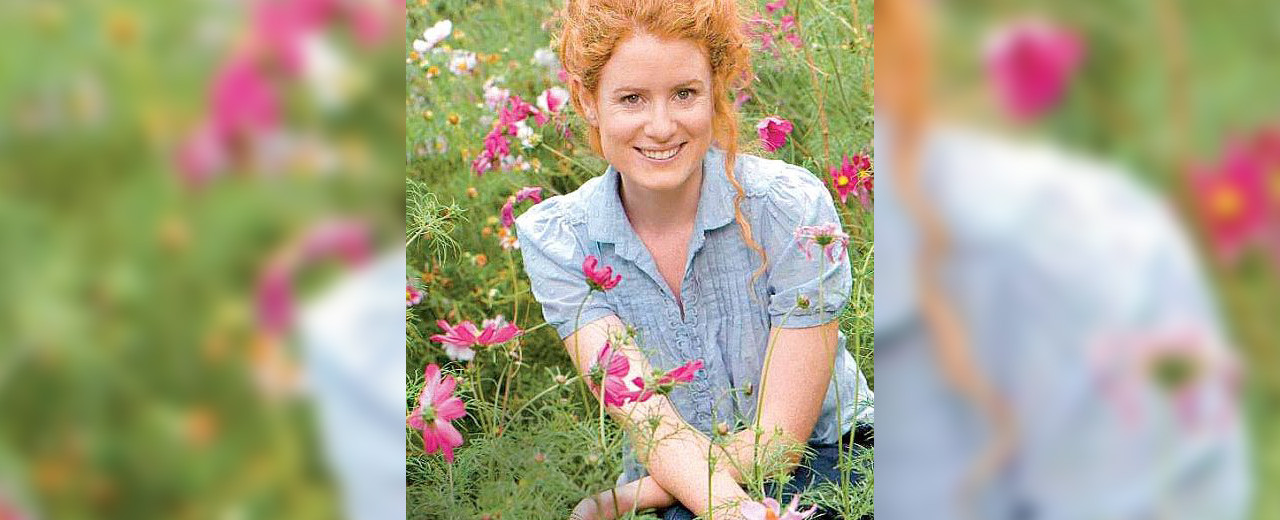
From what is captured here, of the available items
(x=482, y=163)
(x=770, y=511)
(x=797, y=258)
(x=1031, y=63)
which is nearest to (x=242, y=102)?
(x=482, y=163)

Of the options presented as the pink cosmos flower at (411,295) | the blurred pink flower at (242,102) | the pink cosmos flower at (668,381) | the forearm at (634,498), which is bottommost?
the forearm at (634,498)

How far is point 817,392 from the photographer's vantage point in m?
1.84

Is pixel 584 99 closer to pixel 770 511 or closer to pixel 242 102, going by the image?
pixel 242 102

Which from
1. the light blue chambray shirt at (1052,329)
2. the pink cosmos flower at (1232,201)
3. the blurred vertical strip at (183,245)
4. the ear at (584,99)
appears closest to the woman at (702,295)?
the ear at (584,99)

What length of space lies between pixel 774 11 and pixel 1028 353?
1.95 ft

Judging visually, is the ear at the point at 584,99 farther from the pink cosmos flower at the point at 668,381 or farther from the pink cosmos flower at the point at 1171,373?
the pink cosmos flower at the point at 1171,373

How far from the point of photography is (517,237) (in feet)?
6.07

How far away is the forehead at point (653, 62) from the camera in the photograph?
5.85 feet

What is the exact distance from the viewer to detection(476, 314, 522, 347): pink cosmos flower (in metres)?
1.85

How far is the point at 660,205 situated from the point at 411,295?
0.37 meters

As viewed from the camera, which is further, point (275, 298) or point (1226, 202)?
point (1226, 202)

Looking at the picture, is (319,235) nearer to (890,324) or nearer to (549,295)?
(549,295)

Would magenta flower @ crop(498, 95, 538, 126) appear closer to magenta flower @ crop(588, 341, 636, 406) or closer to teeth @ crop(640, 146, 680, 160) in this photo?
teeth @ crop(640, 146, 680, 160)

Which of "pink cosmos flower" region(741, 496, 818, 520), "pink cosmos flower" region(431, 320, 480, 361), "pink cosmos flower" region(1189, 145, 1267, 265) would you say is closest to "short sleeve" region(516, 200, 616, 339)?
"pink cosmos flower" region(431, 320, 480, 361)
